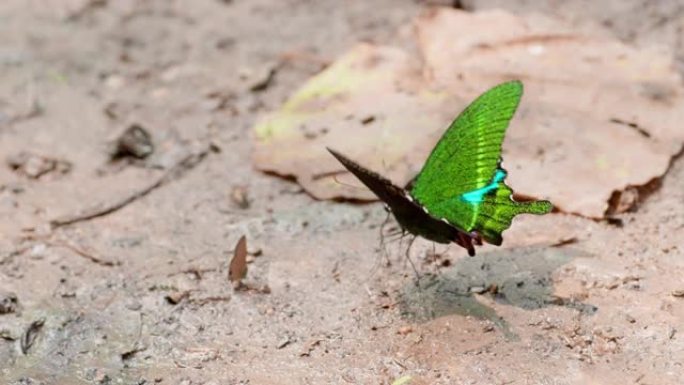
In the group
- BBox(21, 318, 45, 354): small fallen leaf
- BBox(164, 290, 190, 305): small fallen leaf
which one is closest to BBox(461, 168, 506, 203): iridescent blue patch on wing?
BBox(164, 290, 190, 305): small fallen leaf

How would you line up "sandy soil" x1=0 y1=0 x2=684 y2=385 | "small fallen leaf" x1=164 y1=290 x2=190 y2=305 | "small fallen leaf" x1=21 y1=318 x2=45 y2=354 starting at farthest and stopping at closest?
1. "small fallen leaf" x1=164 y1=290 x2=190 y2=305
2. "small fallen leaf" x1=21 y1=318 x2=45 y2=354
3. "sandy soil" x1=0 y1=0 x2=684 y2=385

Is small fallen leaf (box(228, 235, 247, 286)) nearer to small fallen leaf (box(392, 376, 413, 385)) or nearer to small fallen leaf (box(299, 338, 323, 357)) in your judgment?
small fallen leaf (box(299, 338, 323, 357))

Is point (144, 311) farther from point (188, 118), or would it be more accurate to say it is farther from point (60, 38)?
point (60, 38)

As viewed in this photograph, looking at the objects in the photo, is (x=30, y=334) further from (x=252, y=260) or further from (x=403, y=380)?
(x=403, y=380)

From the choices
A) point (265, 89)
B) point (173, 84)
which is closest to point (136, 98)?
point (173, 84)

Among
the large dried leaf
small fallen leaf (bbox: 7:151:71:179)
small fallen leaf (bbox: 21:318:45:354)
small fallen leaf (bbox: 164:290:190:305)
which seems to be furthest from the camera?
small fallen leaf (bbox: 7:151:71:179)

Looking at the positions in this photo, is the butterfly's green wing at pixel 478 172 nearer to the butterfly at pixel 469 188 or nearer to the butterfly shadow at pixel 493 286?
the butterfly at pixel 469 188

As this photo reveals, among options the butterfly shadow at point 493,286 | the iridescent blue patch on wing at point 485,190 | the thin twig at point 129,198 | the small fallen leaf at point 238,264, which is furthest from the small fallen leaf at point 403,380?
the thin twig at point 129,198
